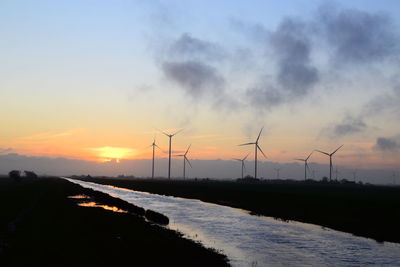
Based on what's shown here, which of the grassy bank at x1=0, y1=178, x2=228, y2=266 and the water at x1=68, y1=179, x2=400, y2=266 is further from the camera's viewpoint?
the water at x1=68, y1=179, x2=400, y2=266

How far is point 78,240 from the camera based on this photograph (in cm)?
3066

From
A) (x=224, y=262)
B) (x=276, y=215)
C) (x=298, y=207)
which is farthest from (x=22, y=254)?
(x=298, y=207)

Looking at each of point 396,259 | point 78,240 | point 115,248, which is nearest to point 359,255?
point 396,259

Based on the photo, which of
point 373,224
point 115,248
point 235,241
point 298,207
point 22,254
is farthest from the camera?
point 298,207

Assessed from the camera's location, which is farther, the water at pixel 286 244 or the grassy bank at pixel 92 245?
the water at pixel 286 244

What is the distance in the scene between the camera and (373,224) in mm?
48219

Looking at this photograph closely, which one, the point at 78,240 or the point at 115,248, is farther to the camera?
the point at 78,240

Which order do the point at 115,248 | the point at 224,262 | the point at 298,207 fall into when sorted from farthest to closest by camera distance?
the point at 298,207
the point at 115,248
the point at 224,262

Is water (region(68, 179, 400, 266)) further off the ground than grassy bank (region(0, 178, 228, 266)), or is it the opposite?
grassy bank (region(0, 178, 228, 266))

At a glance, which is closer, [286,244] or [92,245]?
[92,245]

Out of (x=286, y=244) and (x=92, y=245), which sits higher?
(x=92, y=245)

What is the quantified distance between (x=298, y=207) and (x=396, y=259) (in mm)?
40698

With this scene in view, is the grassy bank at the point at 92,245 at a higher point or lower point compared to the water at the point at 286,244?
higher

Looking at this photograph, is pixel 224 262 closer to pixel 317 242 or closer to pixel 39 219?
pixel 317 242
